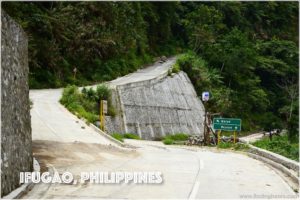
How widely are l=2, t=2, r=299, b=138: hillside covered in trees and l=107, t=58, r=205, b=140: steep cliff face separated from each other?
5.73m

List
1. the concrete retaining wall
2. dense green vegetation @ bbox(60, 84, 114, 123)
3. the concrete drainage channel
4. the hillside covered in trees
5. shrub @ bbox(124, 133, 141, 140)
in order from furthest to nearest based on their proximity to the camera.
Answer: the hillside covered in trees → shrub @ bbox(124, 133, 141, 140) → dense green vegetation @ bbox(60, 84, 114, 123) → the concrete drainage channel → the concrete retaining wall

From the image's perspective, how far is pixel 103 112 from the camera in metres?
25.8

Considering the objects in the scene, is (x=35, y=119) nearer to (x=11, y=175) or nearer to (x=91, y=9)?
(x=11, y=175)

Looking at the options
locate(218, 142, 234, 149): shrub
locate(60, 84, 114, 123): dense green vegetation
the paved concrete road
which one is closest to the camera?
the paved concrete road

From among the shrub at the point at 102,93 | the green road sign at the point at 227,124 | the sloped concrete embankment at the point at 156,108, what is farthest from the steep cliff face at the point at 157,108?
the green road sign at the point at 227,124

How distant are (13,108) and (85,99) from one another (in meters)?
18.5

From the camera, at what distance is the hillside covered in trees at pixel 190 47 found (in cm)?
3562

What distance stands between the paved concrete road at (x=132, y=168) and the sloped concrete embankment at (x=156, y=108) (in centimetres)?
618

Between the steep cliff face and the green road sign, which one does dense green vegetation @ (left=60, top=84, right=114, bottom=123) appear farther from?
the green road sign

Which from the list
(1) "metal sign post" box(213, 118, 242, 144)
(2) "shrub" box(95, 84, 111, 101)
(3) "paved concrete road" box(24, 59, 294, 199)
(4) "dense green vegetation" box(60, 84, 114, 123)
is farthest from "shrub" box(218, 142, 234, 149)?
(2) "shrub" box(95, 84, 111, 101)

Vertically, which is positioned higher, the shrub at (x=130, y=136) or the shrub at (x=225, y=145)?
the shrub at (x=130, y=136)

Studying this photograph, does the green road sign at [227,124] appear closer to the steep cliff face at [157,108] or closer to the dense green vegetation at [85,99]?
the steep cliff face at [157,108]

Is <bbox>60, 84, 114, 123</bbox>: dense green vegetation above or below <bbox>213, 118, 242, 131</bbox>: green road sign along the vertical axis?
above

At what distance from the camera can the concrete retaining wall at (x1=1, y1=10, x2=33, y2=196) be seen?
8781mm
